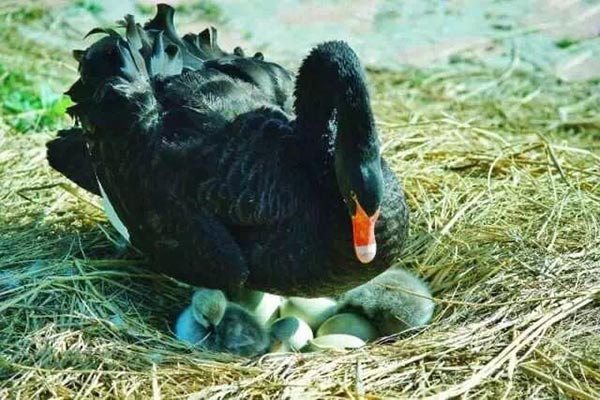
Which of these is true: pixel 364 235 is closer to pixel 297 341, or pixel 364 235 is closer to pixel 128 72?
pixel 297 341

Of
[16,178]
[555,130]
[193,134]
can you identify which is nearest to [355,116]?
[193,134]

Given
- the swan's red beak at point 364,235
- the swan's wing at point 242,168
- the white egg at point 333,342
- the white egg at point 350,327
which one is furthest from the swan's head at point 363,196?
the white egg at point 350,327

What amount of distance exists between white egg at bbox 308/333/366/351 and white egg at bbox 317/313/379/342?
0.14 m

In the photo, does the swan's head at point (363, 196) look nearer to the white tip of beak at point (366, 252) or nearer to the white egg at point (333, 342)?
the white tip of beak at point (366, 252)

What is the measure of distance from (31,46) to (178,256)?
3.89 meters

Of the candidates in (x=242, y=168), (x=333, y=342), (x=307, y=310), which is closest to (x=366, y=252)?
(x=333, y=342)

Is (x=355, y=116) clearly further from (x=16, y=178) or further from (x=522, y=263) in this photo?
(x=16, y=178)

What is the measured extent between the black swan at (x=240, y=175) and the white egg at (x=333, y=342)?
0.57ft

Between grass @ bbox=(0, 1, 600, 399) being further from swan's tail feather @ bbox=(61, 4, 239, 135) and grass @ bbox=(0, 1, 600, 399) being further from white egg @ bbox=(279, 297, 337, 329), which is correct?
swan's tail feather @ bbox=(61, 4, 239, 135)

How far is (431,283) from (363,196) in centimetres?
97

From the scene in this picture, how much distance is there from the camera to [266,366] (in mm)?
4191

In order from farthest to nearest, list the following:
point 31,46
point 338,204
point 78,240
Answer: point 31,46 → point 78,240 → point 338,204

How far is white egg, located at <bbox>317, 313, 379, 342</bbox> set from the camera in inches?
187

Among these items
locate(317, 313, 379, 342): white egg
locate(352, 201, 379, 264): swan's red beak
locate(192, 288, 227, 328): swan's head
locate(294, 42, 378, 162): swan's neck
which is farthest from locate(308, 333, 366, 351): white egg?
locate(294, 42, 378, 162): swan's neck
